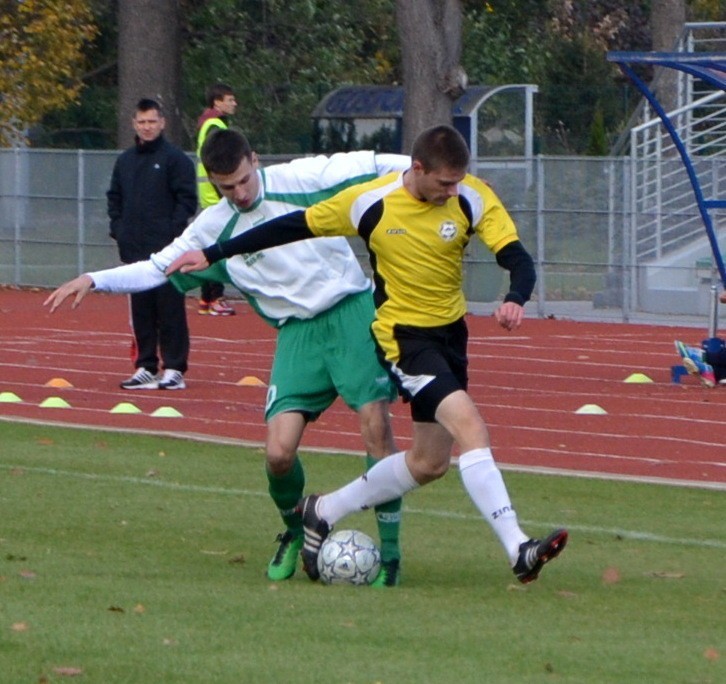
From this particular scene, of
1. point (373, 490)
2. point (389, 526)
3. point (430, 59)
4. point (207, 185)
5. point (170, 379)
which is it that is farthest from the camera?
point (430, 59)

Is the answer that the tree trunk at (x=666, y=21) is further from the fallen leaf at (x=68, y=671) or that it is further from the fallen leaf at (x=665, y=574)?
the fallen leaf at (x=68, y=671)

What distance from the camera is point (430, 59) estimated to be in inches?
925

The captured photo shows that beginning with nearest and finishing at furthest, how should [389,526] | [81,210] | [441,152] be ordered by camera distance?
[441,152] → [389,526] → [81,210]

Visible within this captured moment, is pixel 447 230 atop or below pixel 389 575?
atop

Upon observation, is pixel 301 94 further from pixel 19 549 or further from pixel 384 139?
pixel 19 549

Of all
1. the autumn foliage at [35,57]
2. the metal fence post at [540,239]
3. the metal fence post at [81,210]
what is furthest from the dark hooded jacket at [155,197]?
the autumn foliage at [35,57]

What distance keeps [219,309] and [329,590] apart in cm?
1468

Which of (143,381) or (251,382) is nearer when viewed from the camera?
(143,381)

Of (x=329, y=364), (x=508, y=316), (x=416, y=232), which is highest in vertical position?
(x=416, y=232)

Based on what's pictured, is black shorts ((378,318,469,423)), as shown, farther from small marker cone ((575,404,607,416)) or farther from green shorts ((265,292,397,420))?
small marker cone ((575,404,607,416))

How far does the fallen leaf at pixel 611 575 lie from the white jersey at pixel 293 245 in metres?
1.50

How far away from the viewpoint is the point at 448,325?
7.12 metres

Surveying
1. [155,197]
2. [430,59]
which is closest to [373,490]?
[155,197]

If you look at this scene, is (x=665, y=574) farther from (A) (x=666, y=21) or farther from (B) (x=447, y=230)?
(A) (x=666, y=21)
